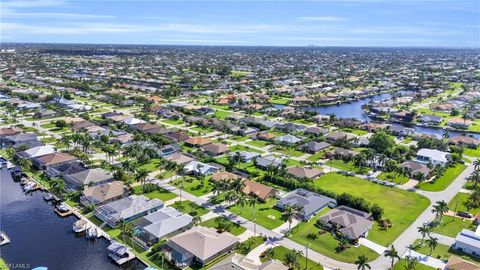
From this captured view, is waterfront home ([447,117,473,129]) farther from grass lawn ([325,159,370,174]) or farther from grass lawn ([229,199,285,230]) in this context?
grass lawn ([229,199,285,230])

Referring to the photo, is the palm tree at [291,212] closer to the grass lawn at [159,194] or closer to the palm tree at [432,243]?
the palm tree at [432,243]

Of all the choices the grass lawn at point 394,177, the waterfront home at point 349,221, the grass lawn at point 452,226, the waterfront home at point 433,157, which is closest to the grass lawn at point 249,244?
the waterfront home at point 349,221

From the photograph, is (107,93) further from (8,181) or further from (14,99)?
(8,181)

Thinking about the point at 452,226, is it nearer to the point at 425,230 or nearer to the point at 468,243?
the point at 468,243

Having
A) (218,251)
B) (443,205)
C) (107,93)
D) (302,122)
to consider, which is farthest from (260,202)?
(107,93)

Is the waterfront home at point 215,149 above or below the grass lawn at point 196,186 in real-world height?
above

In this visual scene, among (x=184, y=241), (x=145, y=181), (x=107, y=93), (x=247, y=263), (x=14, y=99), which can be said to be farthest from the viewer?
(x=107, y=93)

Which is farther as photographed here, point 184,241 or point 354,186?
point 354,186
